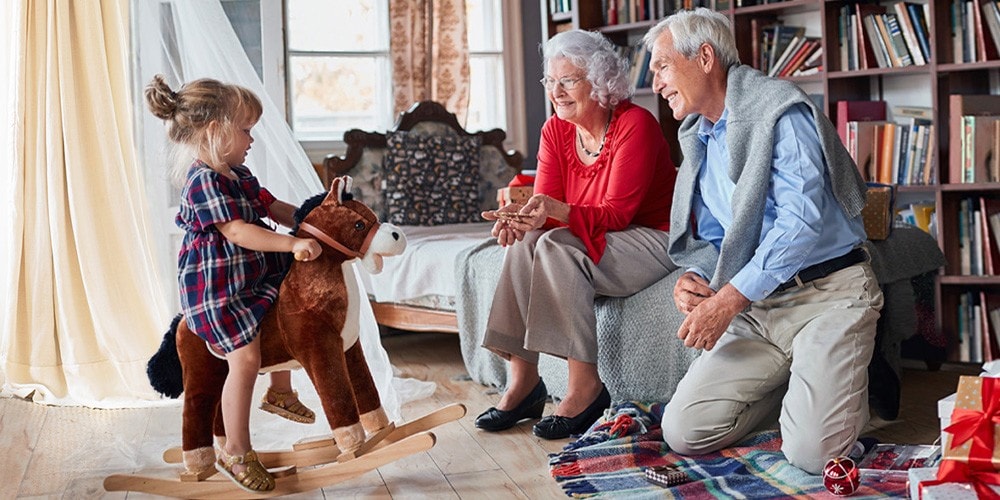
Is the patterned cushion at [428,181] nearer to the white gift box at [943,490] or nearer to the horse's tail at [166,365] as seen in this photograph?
the horse's tail at [166,365]

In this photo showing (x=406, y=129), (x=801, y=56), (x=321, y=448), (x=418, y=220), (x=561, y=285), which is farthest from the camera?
(x=406, y=129)

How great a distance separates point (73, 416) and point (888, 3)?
10.5ft

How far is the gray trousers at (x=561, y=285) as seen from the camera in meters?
2.88

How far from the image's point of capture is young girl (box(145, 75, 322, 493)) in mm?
2414

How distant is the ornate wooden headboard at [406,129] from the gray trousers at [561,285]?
6.59 ft

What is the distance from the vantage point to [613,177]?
299cm

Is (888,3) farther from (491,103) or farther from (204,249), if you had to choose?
(204,249)

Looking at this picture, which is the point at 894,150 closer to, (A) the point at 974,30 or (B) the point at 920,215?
(B) the point at 920,215

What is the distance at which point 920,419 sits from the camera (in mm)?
3020

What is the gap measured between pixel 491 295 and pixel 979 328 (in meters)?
1.77

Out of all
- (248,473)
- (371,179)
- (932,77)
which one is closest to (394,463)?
(248,473)

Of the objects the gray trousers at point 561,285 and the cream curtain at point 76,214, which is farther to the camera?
the cream curtain at point 76,214

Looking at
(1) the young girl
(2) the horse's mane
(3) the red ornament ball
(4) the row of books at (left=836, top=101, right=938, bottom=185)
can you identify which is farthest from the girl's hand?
(4) the row of books at (left=836, top=101, right=938, bottom=185)

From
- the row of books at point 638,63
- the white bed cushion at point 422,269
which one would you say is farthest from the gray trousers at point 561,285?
the row of books at point 638,63
